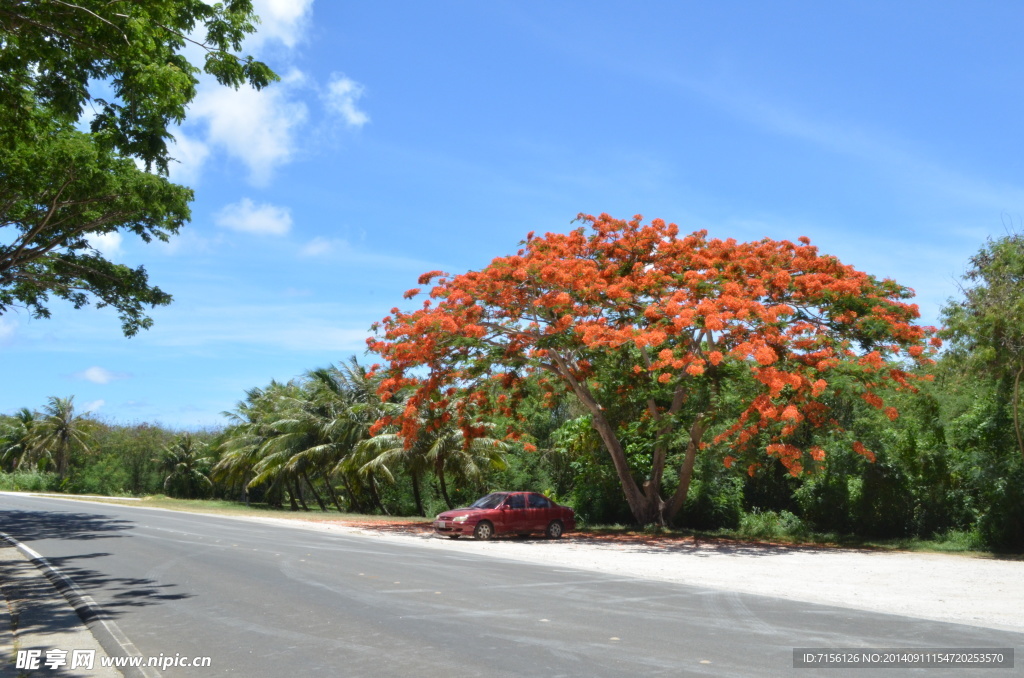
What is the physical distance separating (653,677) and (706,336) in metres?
15.2

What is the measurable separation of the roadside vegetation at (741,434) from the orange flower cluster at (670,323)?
4.7 inches

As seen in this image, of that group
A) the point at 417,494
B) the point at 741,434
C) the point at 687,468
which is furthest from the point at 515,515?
the point at 417,494

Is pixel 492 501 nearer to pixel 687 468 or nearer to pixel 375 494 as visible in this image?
pixel 687 468

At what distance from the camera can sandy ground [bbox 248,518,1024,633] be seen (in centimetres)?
1098

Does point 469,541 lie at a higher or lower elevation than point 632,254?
lower

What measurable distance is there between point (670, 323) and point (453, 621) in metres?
12.4

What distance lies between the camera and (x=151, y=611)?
9.30 m

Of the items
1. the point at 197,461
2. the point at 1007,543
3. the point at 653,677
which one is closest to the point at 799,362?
the point at 1007,543

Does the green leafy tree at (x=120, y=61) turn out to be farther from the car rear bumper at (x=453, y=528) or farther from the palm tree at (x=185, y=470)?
the palm tree at (x=185, y=470)

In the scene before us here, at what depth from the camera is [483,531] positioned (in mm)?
22062

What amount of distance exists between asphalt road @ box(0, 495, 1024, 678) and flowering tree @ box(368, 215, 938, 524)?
7.11 meters

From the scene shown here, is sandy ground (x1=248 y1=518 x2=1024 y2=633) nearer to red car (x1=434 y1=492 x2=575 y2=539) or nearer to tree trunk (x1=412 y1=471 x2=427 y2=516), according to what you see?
red car (x1=434 y1=492 x2=575 y2=539)

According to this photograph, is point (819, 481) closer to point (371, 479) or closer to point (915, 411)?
point (915, 411)

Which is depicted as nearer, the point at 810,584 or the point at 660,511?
the point at 810,584
